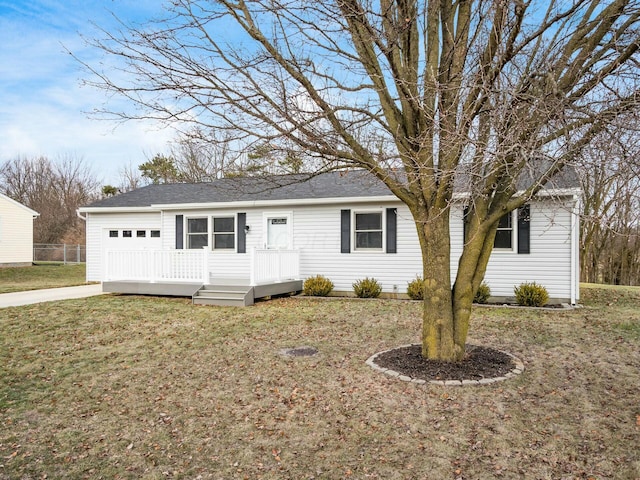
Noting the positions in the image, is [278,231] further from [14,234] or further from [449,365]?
[14,234]

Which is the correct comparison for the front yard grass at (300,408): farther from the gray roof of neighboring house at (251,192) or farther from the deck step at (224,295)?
the gray roof of neighboring house at (251,192)

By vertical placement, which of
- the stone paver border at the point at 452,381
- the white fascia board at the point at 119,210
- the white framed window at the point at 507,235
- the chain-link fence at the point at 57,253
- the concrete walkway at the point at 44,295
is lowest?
Result: the stone paver border at the point at 452,381

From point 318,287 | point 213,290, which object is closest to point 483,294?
point 318,287

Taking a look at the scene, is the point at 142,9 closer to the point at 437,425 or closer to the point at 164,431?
the point at 164,431

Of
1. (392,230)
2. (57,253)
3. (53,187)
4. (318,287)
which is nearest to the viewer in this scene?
(392,230)

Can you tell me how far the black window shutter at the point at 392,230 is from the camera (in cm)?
1192

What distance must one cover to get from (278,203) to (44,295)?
23.0ft

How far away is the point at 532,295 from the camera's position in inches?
410

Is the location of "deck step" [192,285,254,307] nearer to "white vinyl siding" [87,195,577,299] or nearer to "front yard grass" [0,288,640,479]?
"white vinyl siding" [87,195,577,299]

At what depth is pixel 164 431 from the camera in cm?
390

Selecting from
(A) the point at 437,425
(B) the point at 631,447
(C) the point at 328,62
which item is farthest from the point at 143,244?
(B) the point at 631,447

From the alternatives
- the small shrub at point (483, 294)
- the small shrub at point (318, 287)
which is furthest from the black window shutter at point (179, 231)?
the small shrub at point (483, 294)

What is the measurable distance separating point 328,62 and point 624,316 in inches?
312

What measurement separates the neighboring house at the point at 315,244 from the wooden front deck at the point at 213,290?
0.04 meters
